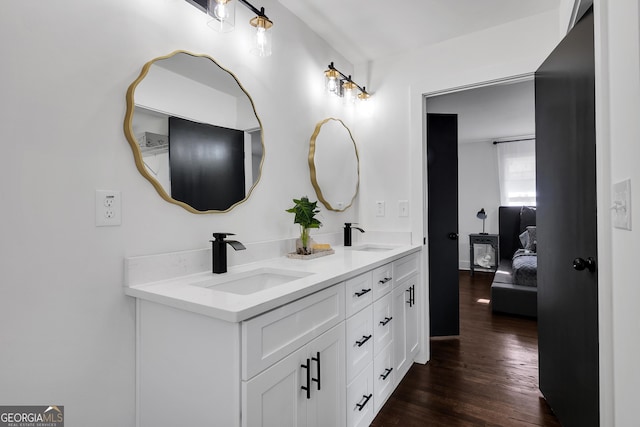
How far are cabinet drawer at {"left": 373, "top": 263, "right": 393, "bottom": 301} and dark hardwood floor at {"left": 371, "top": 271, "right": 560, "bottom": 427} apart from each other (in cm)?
67

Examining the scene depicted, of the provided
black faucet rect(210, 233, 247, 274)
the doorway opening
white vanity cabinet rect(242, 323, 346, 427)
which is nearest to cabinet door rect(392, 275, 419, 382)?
the doorway opening

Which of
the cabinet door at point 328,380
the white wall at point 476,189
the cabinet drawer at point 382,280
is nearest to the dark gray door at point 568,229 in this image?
the cabinet drawer at point 382,280

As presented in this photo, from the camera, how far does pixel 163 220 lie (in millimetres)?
1342

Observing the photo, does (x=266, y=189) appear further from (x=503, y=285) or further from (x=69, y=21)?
(x=503, y=285)

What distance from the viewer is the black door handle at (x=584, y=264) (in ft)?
4.38

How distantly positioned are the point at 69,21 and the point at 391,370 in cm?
217

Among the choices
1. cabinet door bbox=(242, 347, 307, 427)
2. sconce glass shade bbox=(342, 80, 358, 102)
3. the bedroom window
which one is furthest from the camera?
the bedroom window

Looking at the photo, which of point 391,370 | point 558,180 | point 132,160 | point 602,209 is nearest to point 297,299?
point 132,160

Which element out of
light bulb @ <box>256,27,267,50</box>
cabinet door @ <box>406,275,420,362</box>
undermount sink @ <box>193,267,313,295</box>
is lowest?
cabinet door @ <box>406,275,420,362</box>

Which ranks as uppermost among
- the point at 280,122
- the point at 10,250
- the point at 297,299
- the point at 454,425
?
the point at 280,122

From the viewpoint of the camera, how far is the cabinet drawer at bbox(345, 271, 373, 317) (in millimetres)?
1479

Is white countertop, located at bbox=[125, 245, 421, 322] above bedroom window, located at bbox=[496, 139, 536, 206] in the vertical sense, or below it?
below

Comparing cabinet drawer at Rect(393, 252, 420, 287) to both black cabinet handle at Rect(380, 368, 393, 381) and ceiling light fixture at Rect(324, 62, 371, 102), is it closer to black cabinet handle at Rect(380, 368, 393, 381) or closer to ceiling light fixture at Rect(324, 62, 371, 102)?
black cabinet handle at Rect(380, 368, 393, 381)

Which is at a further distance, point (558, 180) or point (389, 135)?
point (389, 135)
